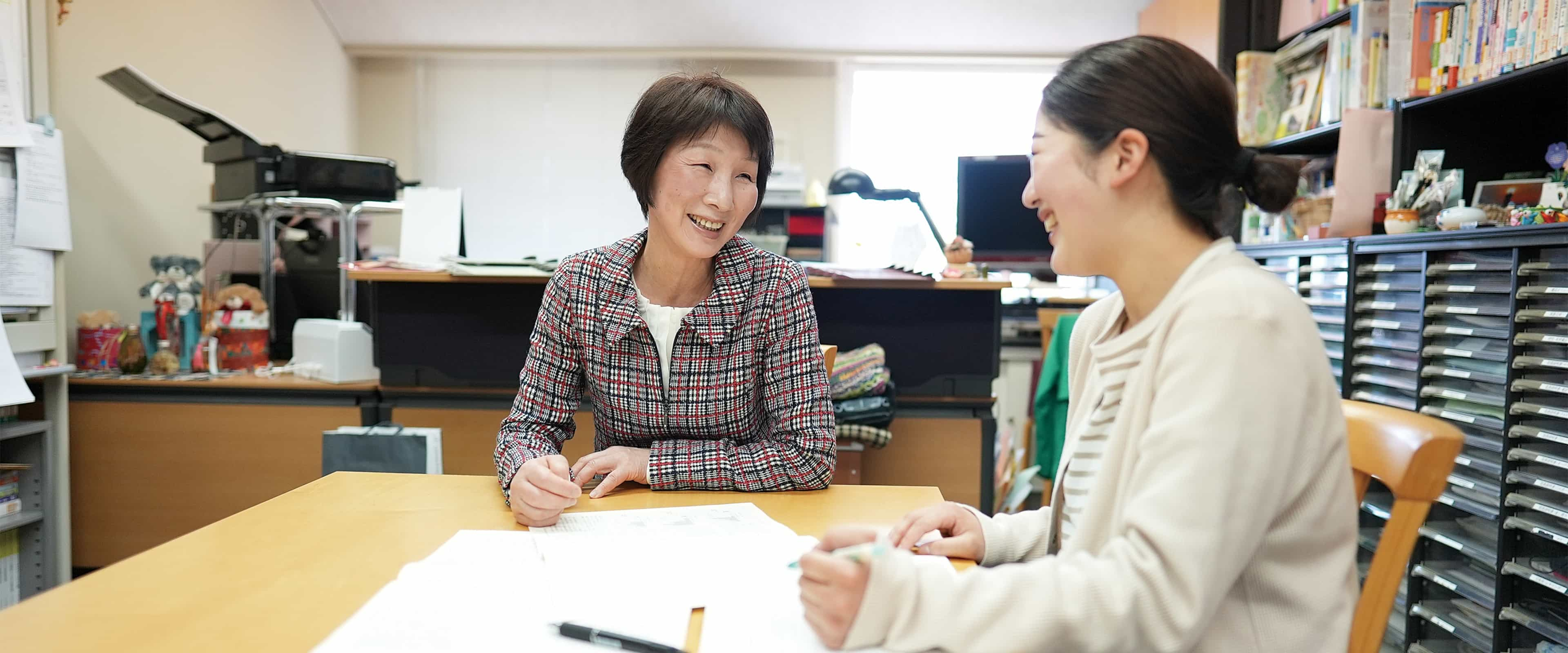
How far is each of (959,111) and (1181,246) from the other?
4928mm

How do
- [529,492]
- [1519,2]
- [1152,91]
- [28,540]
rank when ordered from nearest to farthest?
1. [1152,91]
2. [529,492]
3. [1519,2]
4. [28,540]

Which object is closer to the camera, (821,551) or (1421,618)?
(821,551)

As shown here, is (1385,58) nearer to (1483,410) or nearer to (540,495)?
(1483,410)

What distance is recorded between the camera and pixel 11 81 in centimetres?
233

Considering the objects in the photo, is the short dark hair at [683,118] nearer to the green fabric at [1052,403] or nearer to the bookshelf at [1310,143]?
the green fabric at [1052,403]

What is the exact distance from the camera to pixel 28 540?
99.5 inches

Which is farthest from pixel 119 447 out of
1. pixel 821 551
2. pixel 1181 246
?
pixel 1181 246

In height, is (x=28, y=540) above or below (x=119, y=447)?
below

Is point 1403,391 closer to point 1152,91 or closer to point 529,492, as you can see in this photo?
point 1152,91

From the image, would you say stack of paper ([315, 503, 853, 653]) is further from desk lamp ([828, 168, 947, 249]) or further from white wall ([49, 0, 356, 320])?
white wall ([49, 0, 356, 320])

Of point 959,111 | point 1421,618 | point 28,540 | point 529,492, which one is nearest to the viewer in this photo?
point 529,492

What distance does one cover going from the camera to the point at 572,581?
0.83 meters

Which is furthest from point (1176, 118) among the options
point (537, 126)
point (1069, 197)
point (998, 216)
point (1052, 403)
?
point (537, 126)

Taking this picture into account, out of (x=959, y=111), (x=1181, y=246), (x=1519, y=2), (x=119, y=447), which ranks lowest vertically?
(x=119, y=447)
